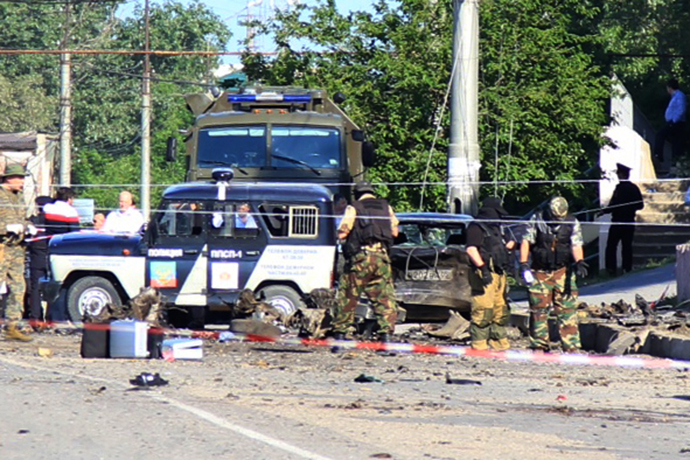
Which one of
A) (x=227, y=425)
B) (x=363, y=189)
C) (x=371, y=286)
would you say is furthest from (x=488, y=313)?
(x=227, y=425)

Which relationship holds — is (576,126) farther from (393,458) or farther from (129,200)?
(393,458)

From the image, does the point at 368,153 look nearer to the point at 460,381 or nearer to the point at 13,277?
the point at 13,277

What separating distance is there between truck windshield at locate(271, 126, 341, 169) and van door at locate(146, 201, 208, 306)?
233cm

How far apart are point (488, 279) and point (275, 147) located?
198 inches

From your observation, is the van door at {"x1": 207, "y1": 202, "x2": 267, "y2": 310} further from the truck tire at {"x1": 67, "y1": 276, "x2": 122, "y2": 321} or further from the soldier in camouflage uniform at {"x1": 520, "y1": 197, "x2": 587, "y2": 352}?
the soldier in camouflage uniform at {"x1": 520, "y1": 197, "x2": 587, "y2": 352}

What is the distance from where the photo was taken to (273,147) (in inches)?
712

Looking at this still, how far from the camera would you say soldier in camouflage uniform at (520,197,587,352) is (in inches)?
539

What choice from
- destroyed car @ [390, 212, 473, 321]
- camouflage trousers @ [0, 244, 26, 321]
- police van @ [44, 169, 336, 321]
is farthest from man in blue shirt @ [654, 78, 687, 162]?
camouflage trousers @ [0, 244, 26, 321]

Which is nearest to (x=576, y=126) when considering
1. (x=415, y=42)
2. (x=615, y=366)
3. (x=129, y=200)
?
(x=415, y=42)

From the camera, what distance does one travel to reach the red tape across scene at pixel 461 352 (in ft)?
40.7

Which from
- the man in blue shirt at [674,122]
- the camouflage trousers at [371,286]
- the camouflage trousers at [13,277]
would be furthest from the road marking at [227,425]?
the man in blue shirt at [674,122]

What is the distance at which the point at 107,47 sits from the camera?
5791cm

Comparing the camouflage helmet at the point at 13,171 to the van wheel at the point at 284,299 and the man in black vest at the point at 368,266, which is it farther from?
the man in black vest at the point at 368,266

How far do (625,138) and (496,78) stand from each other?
357 cm
